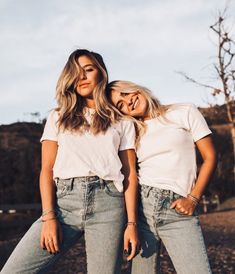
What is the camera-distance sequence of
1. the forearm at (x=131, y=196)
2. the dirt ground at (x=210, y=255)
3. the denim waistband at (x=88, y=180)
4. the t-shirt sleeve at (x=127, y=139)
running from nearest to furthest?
the denim waistband at (x=88, y=180) → the forearm at (x=131, y=196) → the t-shirt sleeve at (x=127, y=139) → the dirt ground at (x=210, y=255)

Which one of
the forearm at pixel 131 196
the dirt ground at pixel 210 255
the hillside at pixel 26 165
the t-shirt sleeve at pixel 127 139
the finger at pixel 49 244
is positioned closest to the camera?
the finger at pixel 49 244

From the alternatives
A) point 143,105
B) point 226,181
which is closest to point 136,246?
point 143,105

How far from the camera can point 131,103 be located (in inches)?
118

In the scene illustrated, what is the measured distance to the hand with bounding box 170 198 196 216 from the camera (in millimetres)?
2703

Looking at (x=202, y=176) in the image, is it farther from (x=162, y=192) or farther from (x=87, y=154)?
(x=87, y=154)

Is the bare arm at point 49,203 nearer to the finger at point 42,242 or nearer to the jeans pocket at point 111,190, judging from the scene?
the finger at point 42,242

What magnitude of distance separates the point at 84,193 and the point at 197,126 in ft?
2.46

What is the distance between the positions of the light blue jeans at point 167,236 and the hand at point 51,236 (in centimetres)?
50

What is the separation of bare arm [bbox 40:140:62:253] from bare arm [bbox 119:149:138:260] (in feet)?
1.22

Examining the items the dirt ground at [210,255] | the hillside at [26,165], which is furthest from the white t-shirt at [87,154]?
the hillside at [26,165]

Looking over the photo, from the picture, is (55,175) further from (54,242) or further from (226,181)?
(226,181)

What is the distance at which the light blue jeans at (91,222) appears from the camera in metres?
2.58

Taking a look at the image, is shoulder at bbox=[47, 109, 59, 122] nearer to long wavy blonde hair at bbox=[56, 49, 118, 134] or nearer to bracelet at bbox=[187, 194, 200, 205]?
long wavy blonde hair at bbox=[56, 49, 118, 134]

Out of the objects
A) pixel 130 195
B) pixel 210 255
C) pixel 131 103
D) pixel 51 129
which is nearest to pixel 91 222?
pixel 130 195
